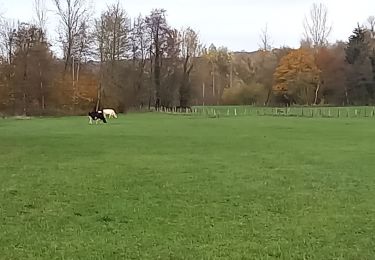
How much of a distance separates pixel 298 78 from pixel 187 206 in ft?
265

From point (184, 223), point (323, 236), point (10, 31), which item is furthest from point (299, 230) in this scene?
point (10, 31)

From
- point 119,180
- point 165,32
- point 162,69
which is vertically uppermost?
point 165,32

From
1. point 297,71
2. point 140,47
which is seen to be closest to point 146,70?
point 140,47

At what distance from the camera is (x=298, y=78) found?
88.2 m

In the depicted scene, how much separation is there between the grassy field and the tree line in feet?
152

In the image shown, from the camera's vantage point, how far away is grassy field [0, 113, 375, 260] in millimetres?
7062

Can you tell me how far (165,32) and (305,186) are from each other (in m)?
68.7

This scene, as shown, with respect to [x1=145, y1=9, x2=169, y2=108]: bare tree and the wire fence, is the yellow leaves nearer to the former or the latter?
the wire fence

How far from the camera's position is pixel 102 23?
73.8m

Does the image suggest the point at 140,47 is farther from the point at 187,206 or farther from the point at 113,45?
the point at 187,206

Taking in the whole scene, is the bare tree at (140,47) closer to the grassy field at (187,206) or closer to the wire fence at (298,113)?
the wire fence at (298,113)

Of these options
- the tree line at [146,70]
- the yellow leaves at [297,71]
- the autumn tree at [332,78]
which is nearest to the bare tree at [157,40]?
the tree line at [146,70]

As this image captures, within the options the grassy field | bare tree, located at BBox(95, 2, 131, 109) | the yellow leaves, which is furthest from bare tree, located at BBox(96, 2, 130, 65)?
the grassy field

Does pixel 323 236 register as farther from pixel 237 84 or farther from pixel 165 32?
pixel 237 84
